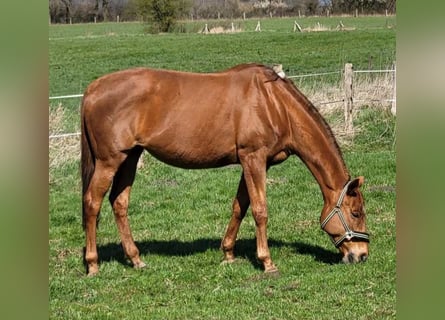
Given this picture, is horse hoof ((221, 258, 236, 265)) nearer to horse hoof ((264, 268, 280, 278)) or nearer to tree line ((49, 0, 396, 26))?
horse hoof ((264, 268, 280, 278))

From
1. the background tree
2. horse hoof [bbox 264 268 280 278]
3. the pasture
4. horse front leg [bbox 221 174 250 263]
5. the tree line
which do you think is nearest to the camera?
the pasture

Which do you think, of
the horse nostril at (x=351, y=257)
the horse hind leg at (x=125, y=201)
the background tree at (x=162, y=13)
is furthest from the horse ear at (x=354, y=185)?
the background tree at (x=162, y=13)

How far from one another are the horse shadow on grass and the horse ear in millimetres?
780

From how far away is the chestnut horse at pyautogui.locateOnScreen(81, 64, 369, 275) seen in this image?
615cm

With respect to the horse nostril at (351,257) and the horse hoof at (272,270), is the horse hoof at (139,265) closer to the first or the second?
the horse hoof at (272,270)

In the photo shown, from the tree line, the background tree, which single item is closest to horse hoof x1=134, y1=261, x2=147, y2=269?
the tree line

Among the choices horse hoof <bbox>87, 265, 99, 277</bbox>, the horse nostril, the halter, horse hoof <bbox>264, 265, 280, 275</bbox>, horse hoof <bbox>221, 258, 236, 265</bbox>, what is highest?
the halter

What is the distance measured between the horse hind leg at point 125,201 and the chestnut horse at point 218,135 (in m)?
0.10

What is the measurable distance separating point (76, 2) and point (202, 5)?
872cm

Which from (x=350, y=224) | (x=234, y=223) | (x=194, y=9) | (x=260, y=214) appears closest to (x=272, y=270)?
(x=260, y=214)

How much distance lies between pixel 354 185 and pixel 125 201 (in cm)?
239

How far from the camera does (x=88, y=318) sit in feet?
16.7

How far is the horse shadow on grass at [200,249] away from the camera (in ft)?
22.0
